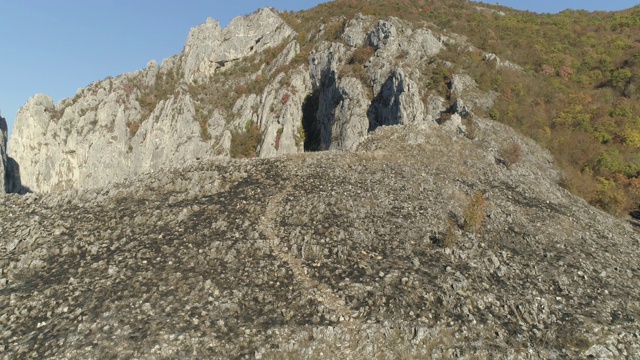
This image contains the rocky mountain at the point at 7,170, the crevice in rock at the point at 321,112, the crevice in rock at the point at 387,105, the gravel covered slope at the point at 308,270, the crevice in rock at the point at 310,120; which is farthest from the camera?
the rocky mountain at the point at 7,170

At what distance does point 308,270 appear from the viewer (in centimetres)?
1494

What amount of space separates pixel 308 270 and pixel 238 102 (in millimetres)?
55396

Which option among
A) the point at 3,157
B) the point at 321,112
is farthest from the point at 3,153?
the point at 321,112

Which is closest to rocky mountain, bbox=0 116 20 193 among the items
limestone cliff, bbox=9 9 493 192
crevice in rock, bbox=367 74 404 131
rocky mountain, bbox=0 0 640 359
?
limestone cliff, bbox=9 9 493 192

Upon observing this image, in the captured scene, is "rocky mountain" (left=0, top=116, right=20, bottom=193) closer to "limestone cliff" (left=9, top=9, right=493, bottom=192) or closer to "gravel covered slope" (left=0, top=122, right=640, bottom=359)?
"limestone cliff" (left=9, top=9, right=493, bottom=192)

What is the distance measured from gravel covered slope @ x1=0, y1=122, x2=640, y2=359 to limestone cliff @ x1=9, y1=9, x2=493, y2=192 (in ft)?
84.7

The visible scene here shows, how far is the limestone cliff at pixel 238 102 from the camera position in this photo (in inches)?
1991

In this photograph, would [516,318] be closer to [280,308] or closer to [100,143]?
[280,308]

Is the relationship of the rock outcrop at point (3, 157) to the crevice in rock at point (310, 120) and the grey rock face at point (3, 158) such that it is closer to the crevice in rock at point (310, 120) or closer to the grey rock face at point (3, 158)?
the grey rock face at point (3, 158)

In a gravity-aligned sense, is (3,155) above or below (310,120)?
below

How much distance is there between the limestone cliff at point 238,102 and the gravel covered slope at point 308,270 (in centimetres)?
2580

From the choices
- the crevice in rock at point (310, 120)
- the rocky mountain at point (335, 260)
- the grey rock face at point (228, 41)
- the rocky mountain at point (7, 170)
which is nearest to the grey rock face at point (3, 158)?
the rocky mountain at point (7, 170)

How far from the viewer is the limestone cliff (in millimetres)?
50562

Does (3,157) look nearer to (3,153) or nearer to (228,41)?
(3,153)
